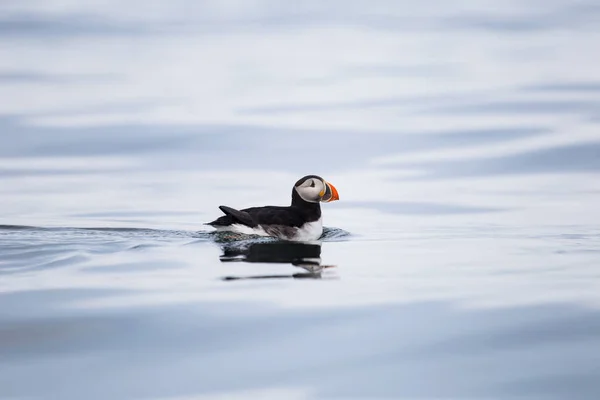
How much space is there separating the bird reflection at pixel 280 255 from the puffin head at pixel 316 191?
103 centimetres

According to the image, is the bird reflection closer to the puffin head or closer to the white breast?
the white breast

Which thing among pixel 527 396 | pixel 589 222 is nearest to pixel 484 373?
pixel 527 396

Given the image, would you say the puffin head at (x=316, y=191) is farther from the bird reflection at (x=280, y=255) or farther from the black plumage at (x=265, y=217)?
the bird reflection at (x=280, y=255)

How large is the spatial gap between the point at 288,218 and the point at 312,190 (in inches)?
36.4

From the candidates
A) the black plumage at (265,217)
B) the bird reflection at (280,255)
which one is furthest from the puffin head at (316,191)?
the bird reflection at (280,255)

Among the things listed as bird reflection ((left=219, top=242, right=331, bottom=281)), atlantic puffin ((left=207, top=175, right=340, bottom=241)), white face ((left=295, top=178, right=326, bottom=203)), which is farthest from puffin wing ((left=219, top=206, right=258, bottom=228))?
white face ((left=295, top=178, right=326, bottom=203))

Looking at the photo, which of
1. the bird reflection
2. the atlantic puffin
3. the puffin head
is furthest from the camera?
the puffin head

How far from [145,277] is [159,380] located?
287 centimetres

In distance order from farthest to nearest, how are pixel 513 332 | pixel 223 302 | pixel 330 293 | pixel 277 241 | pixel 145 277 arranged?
pixel 277 241, pixel 145 277, pixel 330 293, pixel 223 302, pixel 513 332

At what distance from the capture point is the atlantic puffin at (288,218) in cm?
1055

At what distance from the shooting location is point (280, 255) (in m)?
9.38

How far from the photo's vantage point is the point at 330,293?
680 cm

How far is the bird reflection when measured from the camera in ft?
25.9

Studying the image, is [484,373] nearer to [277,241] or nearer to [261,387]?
[261,387]
